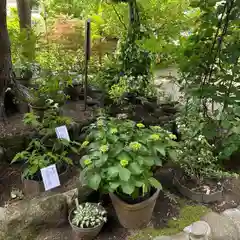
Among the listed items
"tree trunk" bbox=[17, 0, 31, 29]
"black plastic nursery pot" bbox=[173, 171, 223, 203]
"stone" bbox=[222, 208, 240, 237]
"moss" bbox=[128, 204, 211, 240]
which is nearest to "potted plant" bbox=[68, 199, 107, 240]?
"moss" bbox=[128, 204, 211, 240]

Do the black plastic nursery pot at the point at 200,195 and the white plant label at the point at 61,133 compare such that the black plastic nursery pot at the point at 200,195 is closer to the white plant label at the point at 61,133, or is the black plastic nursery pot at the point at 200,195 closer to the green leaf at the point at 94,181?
the green leaf at the point at 94,181

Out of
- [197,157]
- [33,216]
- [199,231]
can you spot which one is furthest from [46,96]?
[199,231]

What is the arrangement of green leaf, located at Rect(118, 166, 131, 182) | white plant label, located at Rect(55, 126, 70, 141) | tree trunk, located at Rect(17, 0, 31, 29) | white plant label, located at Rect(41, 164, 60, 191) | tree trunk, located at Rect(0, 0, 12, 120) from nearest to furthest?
1. green leaf, located at Rect(118, 166, 131, 182)
2. white plant label, located at Rect(41, 164, 60, 191)
3. white plant label, located at Rect(55, 126, 70, 141)
4. tree trunk, located at Rect(0, 0, 12, 120)
5. tree trunk, located at Rect(17, 0, 31, 29)

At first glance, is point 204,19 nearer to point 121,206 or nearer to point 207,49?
point 207,49

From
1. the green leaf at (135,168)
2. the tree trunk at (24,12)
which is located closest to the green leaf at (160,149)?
the green leaf at (135,168)

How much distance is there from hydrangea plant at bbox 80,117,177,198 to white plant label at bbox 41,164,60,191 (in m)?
0.36

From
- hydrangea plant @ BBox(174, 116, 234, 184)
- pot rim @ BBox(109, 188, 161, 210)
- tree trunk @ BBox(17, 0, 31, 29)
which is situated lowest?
pot rim @ BBox(109, 188, 161, 210)

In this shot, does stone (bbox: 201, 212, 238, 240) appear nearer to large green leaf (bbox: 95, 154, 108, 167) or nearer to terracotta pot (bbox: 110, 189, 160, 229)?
terracotta pot (bbox: 110, 189, 160, 229)

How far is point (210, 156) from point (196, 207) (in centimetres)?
35

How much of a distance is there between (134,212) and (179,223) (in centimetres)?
32

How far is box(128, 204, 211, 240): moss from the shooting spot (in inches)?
65.6

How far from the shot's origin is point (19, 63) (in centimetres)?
318

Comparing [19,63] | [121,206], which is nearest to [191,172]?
[121,206]

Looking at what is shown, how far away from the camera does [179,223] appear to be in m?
1.76
